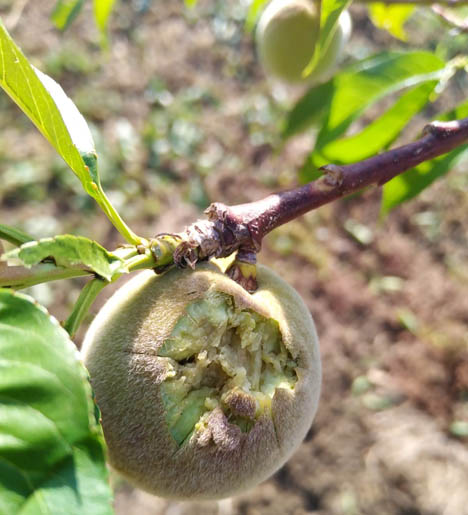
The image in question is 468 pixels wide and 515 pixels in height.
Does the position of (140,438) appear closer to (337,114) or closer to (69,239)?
(69,239)

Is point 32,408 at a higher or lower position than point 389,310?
higher

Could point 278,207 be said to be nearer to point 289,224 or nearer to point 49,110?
point 49,110

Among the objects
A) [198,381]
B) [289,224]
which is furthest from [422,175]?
[289,224]

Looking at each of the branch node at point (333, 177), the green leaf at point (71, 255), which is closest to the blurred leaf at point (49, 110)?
the green leaf at point (71, 255)

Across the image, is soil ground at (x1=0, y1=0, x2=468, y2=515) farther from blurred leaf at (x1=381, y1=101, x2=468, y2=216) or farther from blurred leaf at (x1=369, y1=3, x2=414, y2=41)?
blurred leaf at (x1=381, y1=101, x2=468, y2=216)

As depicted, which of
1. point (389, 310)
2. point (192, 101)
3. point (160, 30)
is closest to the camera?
point (389, 310)

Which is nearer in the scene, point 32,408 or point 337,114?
point 32,408

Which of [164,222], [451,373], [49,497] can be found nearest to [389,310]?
[451,373]
